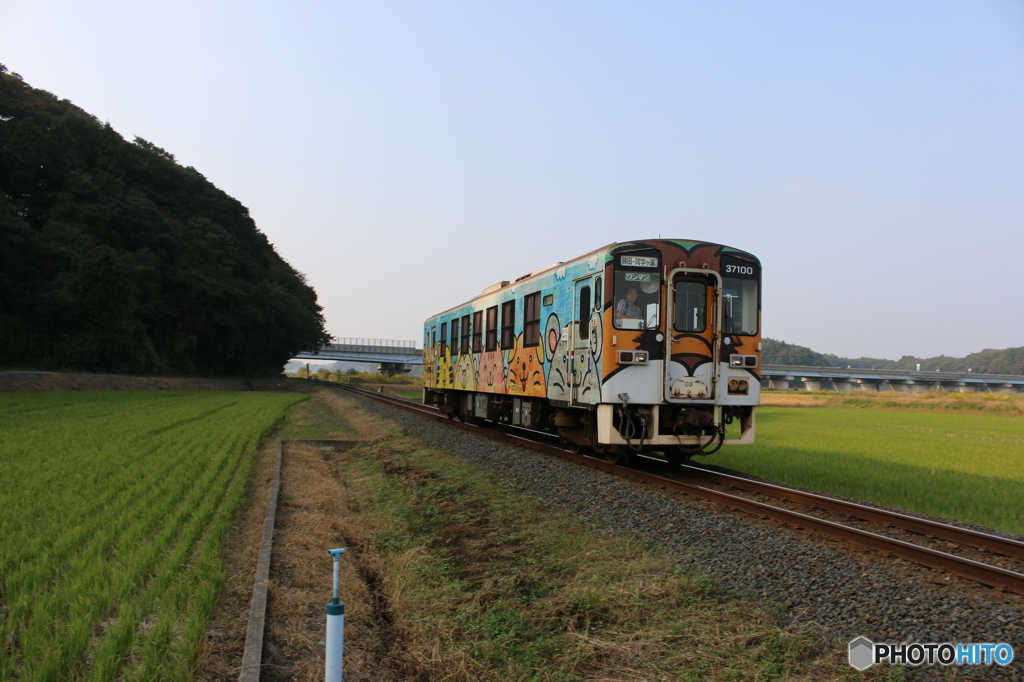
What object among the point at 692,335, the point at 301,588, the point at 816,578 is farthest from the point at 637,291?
the point at 301,588

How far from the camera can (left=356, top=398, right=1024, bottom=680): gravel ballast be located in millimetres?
4195

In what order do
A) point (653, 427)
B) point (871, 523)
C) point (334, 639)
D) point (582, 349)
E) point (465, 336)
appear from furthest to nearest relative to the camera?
point (465, 336) → point (582, 349) → point (653, 427) → point (871, 523) → point (334, 639)

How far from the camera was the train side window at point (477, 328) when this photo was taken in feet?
52.4

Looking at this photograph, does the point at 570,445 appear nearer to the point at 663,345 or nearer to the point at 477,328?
the point at 663,345

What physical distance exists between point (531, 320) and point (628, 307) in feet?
11.0

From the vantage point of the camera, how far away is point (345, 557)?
21.1ft

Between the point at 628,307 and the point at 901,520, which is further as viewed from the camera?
the point at 628,307

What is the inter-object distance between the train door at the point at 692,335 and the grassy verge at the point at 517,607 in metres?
2.87

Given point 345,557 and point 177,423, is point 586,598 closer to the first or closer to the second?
point 345,557

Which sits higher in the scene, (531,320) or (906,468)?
(531,320)

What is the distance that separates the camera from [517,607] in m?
5.01

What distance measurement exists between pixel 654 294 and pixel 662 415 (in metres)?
1.71

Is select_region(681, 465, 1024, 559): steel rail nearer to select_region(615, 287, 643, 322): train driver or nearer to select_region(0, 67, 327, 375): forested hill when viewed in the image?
select_region(615, 287, 643, 322): train driver

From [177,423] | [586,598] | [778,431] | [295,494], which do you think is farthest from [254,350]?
[586,598]
